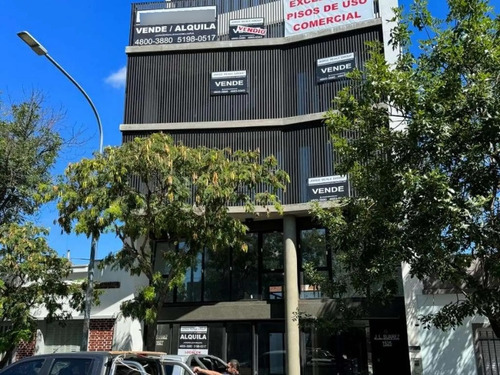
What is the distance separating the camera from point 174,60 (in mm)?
20406

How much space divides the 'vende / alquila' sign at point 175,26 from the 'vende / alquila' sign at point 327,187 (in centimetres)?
748

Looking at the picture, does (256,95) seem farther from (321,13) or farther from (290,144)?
(321,13)

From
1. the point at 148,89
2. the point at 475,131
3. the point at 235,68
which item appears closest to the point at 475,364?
the point at 475,131

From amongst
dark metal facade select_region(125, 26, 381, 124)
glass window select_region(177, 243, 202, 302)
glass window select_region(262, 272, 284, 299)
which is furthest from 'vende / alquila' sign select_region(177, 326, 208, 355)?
dark metal facade select_region(125, 26, 381, 124)

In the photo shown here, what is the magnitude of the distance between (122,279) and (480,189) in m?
14.1

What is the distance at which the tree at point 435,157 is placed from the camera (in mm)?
7574

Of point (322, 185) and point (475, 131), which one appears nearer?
point (475, 131)

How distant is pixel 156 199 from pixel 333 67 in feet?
28.8

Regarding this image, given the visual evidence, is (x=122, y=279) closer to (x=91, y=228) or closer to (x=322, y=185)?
(x=91, y=228)

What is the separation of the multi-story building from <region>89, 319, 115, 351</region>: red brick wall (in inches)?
73.4

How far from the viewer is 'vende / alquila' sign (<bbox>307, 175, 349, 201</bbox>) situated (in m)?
17.5

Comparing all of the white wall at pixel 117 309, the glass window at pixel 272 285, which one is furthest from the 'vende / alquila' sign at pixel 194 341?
the glass window at pixel 272 285

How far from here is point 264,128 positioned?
19031mm

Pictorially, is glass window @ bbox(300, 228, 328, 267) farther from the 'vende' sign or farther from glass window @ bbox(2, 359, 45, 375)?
glass window @ bbox(2, 359, 45, 375)
